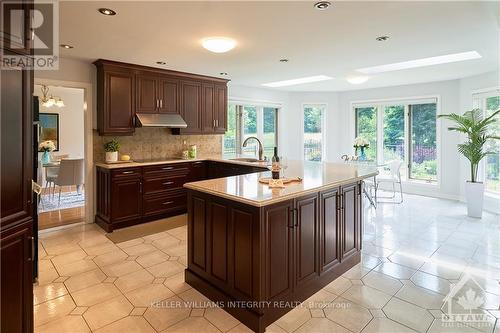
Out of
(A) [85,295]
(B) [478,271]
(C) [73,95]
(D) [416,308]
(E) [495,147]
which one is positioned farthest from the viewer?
(C) [73,95]

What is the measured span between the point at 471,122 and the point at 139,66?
18.1ft

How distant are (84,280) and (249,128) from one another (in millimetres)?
4870

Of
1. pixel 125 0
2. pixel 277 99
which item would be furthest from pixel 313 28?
pixel 277 99

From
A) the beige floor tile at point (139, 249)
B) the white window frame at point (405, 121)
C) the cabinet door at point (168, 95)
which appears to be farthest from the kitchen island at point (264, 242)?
the white window frame at point (405, 121)

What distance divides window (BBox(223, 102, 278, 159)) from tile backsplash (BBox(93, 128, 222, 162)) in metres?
0.73

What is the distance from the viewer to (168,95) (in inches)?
195

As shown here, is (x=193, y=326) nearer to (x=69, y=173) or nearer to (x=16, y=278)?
(x=16, y=278)

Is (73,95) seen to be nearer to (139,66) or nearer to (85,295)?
(139,66)

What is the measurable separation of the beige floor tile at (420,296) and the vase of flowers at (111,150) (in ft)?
13.4

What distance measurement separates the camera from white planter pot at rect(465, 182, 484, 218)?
188 inches

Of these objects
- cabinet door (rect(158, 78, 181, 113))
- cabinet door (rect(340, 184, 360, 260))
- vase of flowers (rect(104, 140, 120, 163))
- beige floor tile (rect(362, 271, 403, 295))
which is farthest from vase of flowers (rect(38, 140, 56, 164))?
beige floor tile (rect(362, 271, 403, 295))

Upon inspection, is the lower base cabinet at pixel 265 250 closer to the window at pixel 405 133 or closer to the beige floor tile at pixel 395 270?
the beige floor tile at pixel 395 270

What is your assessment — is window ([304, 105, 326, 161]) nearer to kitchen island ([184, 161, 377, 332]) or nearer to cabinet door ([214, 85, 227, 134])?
cabinet door ([214, 85, 227, 134])

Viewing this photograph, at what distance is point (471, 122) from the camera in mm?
4934
